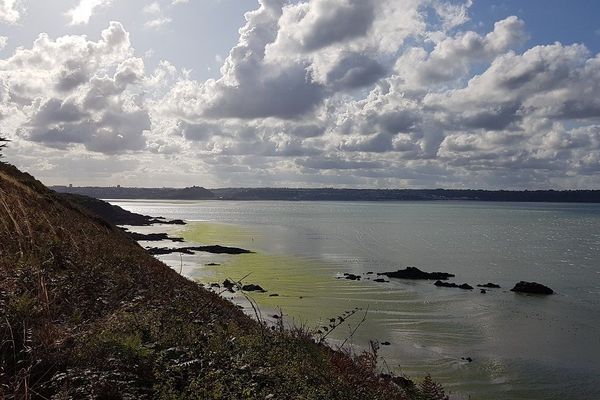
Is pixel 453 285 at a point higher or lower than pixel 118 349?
lower

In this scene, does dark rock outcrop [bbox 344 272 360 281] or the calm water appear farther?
dark rock outcrop [bbox 344 272 360 281]

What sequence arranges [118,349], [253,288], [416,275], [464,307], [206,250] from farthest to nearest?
[206,250] → [416,275] → [253,288] → [464,307] → [118,349]

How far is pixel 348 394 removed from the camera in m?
7.92

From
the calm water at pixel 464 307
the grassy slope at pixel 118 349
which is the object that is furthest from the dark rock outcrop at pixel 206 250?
the grassy slope at pixel 118 349

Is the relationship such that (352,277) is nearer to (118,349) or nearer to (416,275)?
(416,275)

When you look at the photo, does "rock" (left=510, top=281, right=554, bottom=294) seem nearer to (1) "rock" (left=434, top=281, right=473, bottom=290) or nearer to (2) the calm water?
(2) the calm water

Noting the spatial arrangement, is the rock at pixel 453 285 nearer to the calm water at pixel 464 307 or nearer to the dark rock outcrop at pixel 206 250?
the calm water at pixel 464 307

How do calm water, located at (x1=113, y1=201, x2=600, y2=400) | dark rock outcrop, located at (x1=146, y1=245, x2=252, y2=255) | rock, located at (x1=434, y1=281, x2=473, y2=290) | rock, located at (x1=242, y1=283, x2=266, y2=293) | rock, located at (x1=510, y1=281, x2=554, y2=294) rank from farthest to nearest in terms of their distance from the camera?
dark rock outcrop, located at (x1=146, y1=245, x2=252, y2=255) < rock, located at (x1=434, y1=281, x2=473, y2=290) < rock, located at (x1=510, y1=281, x2=554, y2=294) < rock, located at (x1=242, y1=283, x2=266, y2=293) < calm water, located at (x1=113, y1=201, x2=600, y2=400)

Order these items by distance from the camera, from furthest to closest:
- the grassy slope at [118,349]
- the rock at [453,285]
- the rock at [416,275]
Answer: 1. the rock at [416,275]
2. the rock at [453,285]
3. the grassy slope at [118,349]

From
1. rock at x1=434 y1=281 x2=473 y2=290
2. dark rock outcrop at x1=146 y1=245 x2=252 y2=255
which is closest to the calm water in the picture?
rock at x1=434 y1=281 x2=473 y2=290

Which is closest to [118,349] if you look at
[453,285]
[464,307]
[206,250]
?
[464,307]

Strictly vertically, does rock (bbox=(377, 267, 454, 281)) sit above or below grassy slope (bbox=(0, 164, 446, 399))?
below

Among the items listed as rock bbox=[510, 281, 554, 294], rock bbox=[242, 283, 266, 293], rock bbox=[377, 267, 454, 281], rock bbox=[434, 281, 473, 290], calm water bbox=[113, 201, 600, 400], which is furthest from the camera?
rock bbox=[377, 267, 454, 281]

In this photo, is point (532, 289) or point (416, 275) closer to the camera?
point (532, 289)
